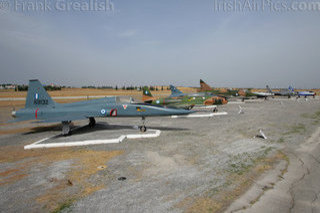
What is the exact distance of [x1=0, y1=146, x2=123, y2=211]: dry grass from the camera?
16.5 ft

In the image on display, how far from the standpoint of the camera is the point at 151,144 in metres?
10.0

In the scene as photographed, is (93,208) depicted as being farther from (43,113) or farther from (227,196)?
(43,113)

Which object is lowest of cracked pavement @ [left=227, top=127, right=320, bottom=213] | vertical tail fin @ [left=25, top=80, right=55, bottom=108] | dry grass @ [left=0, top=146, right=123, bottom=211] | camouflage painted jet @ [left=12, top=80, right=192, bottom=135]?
dry grass @ [left=0, top=146, right=123, bottom=211]

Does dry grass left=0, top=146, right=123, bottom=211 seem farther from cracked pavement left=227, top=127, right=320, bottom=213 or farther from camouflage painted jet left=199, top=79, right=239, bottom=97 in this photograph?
camouflage painted jet left=199, top=79, right=239, bottom=97

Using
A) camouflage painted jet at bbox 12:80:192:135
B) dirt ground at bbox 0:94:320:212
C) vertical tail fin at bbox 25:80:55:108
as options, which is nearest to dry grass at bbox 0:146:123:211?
dirt ground at bbox 0:94:320:212

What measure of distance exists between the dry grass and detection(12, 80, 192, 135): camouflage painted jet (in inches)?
132

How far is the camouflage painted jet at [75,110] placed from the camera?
12.4 m

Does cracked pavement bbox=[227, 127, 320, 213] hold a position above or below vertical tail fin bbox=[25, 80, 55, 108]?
below

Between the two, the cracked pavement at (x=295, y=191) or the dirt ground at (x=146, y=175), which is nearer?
the cracked pavement at (x=295, y=191)

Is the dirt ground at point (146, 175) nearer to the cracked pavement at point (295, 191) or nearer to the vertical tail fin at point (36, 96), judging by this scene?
the cracked pavement at point (295, 191)

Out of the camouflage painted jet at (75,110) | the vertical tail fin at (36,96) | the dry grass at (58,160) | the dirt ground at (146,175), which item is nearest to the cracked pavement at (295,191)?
the dirt ground at (146,175)

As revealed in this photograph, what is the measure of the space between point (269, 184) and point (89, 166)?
21.0 ft

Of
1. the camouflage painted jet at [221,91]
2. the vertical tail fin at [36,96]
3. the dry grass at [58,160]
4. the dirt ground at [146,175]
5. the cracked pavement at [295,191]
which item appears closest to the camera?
the cracked pavement at [295,191]

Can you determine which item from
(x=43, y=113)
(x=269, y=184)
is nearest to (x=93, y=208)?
(x=269, y=184)
